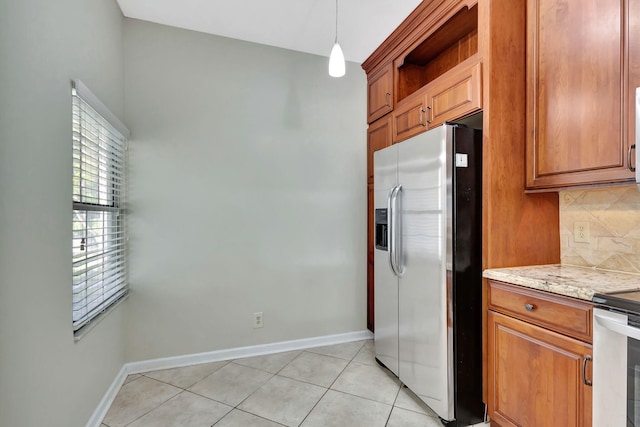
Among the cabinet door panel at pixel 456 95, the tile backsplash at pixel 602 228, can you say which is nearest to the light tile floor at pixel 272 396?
Answer: the tile backsplash at pixel 602 228

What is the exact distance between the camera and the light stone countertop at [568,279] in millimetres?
1265

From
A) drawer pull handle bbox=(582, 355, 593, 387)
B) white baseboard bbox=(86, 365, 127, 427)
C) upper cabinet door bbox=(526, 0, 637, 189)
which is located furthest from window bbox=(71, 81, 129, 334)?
upper cabinet door bbox=(526, 0, 637, 189)

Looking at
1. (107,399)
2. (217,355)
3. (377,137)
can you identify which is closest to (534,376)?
(377,137)

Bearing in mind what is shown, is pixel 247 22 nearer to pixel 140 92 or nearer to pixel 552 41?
pixel 140 92

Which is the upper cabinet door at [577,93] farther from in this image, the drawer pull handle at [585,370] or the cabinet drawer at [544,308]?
the drawer pull handle at [585,370]

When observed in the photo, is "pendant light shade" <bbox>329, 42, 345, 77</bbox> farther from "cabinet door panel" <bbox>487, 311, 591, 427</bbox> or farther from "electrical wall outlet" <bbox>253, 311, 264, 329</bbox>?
"electrical wall outlet" <bbox>253, 311, 264, 329</bbox>

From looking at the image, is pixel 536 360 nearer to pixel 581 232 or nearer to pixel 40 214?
pixel 581 232

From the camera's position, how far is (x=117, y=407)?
1994 millimetres

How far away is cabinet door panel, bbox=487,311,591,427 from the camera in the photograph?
1274 millimetres

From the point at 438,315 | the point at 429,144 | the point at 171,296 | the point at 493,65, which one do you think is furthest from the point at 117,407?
the point at 493,65

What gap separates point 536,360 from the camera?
144cm

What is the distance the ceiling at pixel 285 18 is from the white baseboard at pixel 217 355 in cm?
271

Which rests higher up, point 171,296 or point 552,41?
point 552,41

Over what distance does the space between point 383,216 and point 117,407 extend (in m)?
2.21
